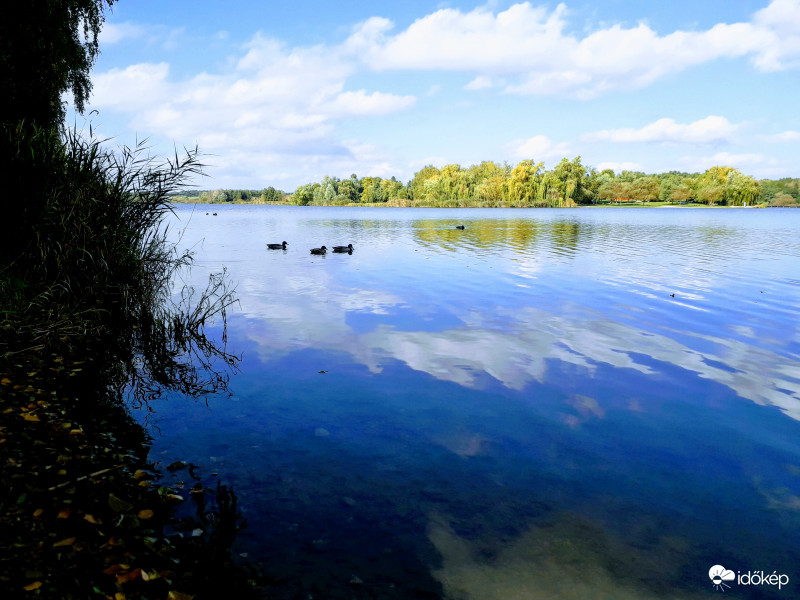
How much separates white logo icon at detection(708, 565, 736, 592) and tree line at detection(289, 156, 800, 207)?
136 meters

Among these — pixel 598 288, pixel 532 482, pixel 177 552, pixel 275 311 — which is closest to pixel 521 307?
pixel 598 288

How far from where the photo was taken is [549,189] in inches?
5325

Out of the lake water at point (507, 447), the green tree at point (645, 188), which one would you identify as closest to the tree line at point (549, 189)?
the green tree at point (645, 188)

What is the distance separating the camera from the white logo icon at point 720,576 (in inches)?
167

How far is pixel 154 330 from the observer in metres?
10.8

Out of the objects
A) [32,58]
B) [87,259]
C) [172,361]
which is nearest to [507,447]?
[172,361]

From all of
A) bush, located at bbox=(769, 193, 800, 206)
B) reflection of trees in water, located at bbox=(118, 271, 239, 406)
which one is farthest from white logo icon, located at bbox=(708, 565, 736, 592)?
bush, located at bbox=(769, 193, 800, 206)

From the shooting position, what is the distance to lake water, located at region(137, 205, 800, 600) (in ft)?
14.3

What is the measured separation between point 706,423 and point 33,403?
9171 mm

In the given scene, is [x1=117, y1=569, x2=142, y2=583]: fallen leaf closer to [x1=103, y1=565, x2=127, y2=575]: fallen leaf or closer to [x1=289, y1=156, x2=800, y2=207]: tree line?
[x1=103, y1=565, x2=127, y2=575]: fallen leaf

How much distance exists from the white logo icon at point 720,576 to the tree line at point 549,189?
136 metres

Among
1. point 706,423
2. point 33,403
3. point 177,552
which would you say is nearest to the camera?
point 177,552

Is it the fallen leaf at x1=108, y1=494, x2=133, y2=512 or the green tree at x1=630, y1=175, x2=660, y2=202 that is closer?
the fallen leaf at x1=108, y1=494, x2=133, y2=512

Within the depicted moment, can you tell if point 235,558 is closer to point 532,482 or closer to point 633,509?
point 532,482
